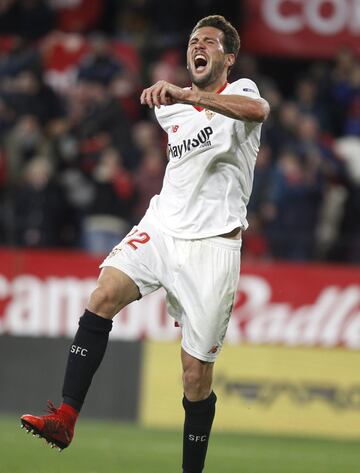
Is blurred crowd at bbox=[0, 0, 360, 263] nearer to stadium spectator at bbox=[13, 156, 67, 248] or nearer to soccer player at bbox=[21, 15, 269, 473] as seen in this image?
stadium spectator at bbox=[13, 156, 67, 248]

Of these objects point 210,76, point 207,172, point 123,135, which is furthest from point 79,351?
point 123,135

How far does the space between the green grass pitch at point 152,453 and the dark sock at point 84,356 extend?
1205mm

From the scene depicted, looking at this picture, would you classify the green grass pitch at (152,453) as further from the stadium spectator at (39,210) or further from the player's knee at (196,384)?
the stadium spectator at (39,210)

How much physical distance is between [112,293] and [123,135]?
7.43 metres

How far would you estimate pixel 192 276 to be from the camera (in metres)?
7.25

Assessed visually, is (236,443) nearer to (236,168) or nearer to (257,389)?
(257,389)

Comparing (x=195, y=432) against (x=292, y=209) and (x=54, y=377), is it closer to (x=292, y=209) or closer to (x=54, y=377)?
(x=54, y=377)

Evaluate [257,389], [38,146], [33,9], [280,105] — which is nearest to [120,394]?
[257,389]

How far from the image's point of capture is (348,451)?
10.3 metres

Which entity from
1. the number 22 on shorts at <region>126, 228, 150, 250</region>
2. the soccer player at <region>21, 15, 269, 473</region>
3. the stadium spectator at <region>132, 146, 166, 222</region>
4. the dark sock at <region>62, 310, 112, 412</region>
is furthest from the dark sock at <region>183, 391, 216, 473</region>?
the stadium spectator at <region>132, 146, 166, 222</region>

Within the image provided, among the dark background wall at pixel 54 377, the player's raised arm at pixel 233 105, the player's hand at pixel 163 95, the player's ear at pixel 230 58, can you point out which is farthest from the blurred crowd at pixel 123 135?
the player's hand at pixel 163 95

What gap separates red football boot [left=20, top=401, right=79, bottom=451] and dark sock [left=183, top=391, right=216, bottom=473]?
0.76 m

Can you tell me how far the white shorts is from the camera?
724 cm

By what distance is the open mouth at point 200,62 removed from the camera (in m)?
7.29
